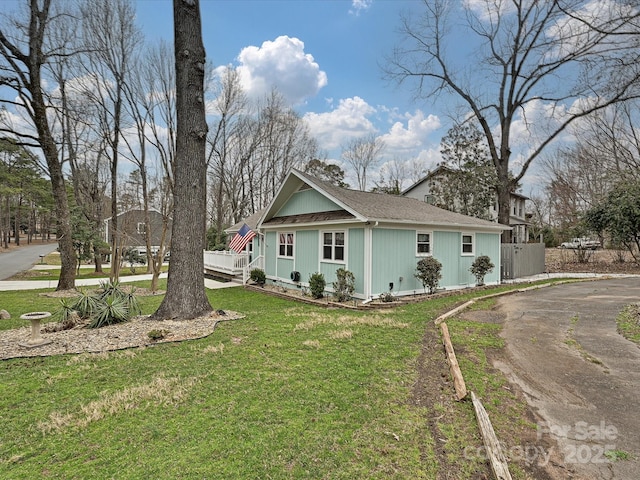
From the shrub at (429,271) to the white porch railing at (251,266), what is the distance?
7.71 meters

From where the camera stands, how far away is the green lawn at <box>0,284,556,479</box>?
8.61ft

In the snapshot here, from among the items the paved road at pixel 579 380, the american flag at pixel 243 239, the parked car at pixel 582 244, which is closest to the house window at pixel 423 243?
the paved road at pixel 579 380

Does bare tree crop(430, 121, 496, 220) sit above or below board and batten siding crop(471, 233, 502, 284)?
above

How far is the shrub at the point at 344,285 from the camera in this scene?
10183mm

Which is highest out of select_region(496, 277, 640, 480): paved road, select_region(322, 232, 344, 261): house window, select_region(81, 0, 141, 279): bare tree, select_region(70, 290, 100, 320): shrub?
select_region(81, 0, 141, 279): bare tree

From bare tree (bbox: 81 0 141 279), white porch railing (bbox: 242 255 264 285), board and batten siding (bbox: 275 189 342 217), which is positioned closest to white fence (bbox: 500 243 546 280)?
board and batten siding (bbox: 275 189 342 217)

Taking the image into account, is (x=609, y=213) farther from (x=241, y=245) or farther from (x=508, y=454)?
(x=508, y=454)

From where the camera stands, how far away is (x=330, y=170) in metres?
33.5

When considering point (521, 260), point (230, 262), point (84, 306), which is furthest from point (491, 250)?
point (84, 306)

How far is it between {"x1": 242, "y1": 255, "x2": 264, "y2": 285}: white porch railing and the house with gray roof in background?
0.59 meters

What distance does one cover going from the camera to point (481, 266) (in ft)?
40.7

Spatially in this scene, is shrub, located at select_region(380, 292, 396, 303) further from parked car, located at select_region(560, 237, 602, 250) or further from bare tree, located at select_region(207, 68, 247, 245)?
parked car, located at select_region(560, 237, 602, 250)

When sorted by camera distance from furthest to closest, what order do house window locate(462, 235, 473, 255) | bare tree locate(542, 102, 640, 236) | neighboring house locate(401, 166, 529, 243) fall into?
neighboring house locate(401, 166, 529, 243) < bare tree locate(542, 102, 640, 236) < house window locate(462, 235, 473, 255)

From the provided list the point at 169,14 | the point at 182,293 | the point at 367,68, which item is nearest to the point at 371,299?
the point at 182,293
